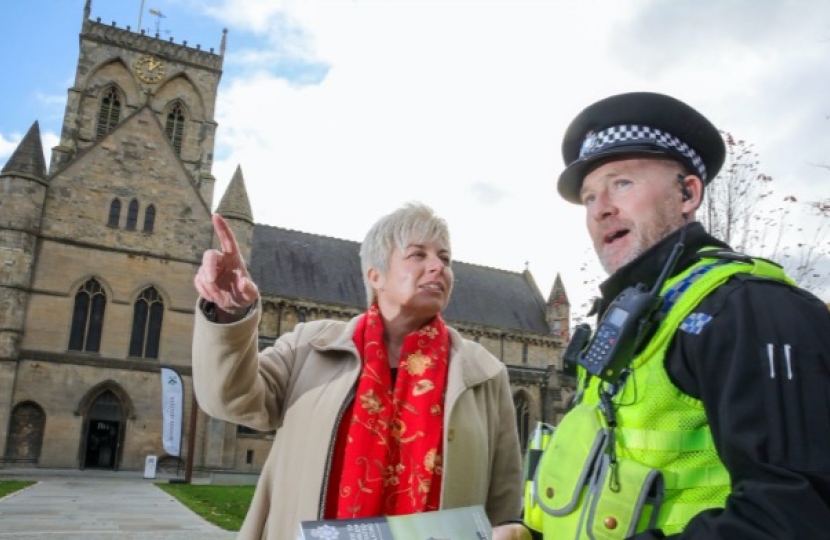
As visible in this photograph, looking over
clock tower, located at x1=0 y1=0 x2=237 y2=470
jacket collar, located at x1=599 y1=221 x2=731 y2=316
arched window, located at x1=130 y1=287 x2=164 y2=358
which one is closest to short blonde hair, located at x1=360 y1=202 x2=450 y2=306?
jacket collar, located at x1=599 y1=221 x2=731 y2=316

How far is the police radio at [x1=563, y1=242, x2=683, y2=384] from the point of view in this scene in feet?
4.99

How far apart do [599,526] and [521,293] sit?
4323 centimetres

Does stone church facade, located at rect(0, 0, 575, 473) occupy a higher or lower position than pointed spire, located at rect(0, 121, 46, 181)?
lower

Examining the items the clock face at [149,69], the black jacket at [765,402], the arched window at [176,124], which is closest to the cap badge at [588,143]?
the black jacket at [765,402]

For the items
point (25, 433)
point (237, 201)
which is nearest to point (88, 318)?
point (25, 433)

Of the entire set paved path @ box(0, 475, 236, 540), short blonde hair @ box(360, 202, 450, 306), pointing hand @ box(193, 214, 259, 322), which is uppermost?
short blonde hair @ box(360, 202, 450, 306)

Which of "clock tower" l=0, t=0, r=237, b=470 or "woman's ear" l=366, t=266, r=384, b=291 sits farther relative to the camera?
"clock tower" l=0, t=0, r=237, b=470

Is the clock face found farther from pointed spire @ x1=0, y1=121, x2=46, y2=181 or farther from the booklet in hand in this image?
the booklet in hand

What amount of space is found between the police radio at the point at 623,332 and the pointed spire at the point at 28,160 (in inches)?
1121

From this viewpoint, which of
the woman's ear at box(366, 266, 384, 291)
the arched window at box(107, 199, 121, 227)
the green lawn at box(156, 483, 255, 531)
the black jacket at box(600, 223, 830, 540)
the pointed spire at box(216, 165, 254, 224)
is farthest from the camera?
the pointed spire at box(216, 165, 254, 224)

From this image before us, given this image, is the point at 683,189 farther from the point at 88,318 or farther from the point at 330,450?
the point at 88,318

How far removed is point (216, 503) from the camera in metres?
14.4

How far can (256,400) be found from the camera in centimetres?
265

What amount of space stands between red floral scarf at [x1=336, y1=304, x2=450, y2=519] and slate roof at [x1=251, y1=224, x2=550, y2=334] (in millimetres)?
29531
